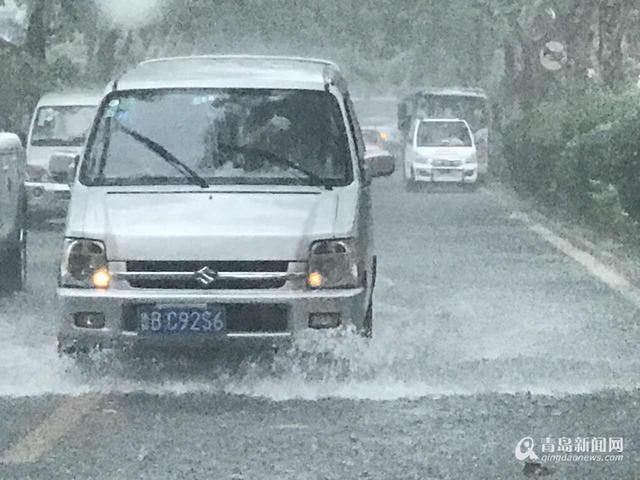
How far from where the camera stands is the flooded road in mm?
7465

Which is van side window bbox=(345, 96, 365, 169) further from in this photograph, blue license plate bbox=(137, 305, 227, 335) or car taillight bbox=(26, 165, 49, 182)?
car taillight bbox=(26, 165, 49, 182)

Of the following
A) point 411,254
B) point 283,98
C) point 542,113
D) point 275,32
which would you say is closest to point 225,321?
point 283,98

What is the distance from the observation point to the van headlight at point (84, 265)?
938 cm

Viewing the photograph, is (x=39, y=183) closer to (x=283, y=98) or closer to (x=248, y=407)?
(x=283, y=98)

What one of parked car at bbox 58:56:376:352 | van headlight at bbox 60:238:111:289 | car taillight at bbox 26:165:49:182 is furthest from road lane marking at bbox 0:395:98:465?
car taillight at bbox 26:165:49:182

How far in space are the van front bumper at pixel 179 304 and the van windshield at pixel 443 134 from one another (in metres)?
26.2

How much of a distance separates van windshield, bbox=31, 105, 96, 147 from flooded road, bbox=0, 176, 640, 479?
8.66 m

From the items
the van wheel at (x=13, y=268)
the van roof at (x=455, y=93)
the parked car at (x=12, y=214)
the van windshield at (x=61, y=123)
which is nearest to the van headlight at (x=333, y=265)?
the parked car at (x=12, y=214)

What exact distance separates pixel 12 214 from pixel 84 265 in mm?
4690

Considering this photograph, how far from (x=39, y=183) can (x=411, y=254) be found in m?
5.84

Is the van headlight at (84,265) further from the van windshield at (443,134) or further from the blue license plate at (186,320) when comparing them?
the van windshield at (443,134)

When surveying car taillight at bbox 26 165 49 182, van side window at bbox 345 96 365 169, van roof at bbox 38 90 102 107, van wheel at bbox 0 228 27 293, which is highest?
van side window at bbox 345 96 365 169

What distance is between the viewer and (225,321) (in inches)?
364

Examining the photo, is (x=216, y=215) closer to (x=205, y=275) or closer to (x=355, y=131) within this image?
(x=205, y=275)
